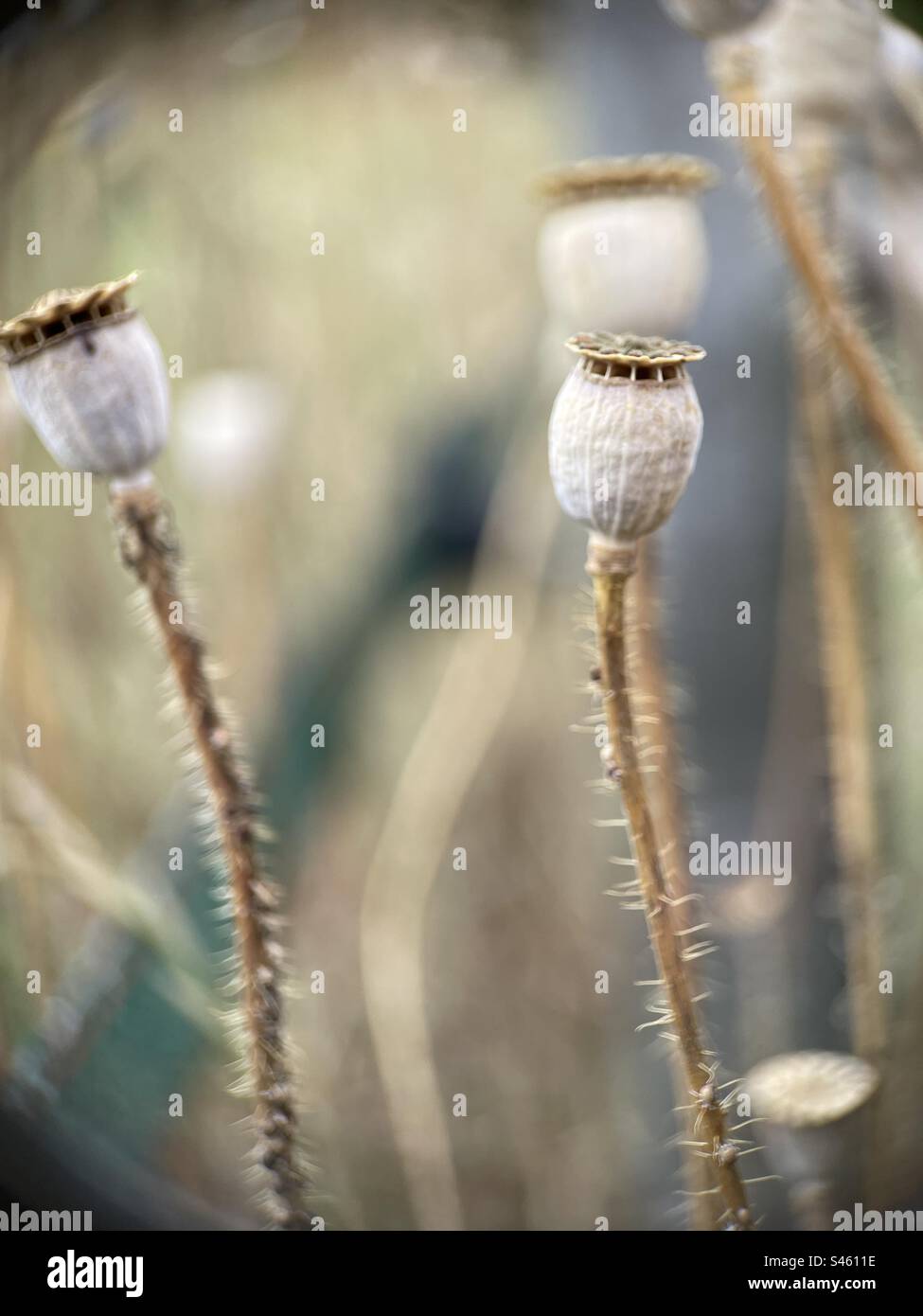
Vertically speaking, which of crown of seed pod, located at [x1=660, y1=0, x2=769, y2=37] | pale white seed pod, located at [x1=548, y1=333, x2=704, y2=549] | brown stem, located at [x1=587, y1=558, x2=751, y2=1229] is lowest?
brown stem, located at [x1=587, y1=558, x2=751, y2=1229]

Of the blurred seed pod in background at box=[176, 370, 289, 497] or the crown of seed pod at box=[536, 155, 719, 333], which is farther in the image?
the blurred seed pod in background at box=[176, 370, 289, 497]

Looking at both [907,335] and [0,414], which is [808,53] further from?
[0,414]

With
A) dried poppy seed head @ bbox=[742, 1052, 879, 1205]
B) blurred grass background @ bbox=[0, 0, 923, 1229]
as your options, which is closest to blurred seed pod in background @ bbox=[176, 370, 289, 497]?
blurred grass background @ bbox=[0, 0, 923, 1229]

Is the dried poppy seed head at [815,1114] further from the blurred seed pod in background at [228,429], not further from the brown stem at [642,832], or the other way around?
the blurred seed pod in background at [228,429]

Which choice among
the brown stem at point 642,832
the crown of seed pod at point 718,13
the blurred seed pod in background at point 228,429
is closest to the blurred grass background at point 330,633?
the blurred seed pod in background at point 228,429

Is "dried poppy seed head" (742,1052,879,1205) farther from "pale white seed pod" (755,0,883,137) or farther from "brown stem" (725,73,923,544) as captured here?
"pale white seed pod" (755,0,883,137)

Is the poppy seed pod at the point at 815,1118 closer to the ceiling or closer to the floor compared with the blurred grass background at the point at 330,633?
closer to the floor
